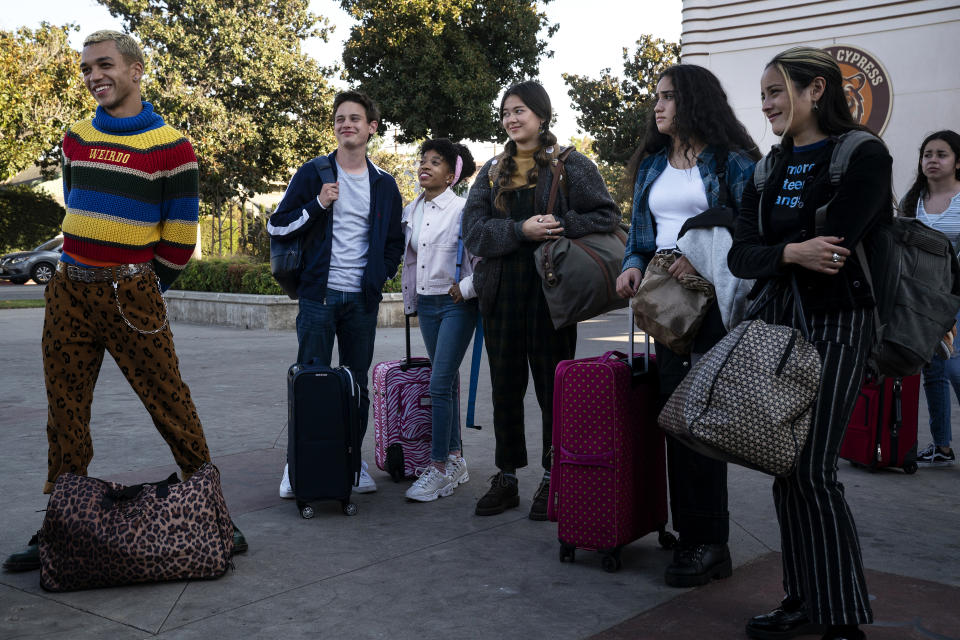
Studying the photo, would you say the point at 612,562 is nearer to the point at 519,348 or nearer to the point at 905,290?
the point at 519,348

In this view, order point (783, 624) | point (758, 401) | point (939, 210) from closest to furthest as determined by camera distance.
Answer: point (758, 401), point (783, 624), point (939, 210)

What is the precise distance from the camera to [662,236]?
3.69 meters

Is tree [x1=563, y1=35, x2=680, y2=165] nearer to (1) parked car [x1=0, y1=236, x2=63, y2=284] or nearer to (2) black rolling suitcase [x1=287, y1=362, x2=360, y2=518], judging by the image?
(1) parked car [x1=0, y1=236, x2=63, y2=284]

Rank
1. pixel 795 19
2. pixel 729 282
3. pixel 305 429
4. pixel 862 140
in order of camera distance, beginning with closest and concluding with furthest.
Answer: pixel 862 140 → pixel 729 282 → pixel 305 429 → pixel 795 19

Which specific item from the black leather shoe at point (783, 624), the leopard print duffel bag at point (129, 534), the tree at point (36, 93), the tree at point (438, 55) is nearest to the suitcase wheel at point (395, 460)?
the leopard print duffel bag at point (129, 534)

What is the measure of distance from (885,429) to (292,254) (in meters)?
3.43

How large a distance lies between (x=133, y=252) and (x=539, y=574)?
204cm

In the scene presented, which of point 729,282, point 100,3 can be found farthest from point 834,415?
point 100,3

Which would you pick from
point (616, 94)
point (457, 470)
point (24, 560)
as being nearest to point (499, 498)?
point (457, 470)

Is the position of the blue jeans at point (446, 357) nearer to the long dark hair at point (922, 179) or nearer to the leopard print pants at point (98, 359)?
the leopard print pants at point (98, 359)

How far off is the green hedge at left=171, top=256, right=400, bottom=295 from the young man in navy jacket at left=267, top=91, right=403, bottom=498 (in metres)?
9.52

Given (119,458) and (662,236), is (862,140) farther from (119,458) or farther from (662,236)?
(119,458)

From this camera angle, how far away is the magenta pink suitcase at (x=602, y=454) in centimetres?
359

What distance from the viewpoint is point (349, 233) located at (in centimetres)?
491
